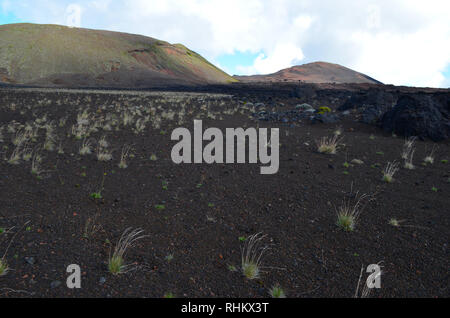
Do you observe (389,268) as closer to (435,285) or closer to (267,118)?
(435,285)

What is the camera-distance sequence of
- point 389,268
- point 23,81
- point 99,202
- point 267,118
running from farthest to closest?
1. point 23,81
2. point 267,118
3. point 99,202
4. point 389,268

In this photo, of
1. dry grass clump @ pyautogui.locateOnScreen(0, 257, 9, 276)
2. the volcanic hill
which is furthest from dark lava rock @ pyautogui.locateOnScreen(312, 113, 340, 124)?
the volcanic hill

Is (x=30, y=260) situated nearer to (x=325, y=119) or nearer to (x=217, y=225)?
(x=217, y=225)

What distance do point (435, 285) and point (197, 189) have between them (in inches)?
172

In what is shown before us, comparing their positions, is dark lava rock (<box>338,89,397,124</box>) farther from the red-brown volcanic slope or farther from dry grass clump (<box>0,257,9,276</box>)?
the red-brown volcanic slope

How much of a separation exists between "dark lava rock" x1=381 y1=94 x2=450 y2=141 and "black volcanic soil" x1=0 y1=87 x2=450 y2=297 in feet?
10.4

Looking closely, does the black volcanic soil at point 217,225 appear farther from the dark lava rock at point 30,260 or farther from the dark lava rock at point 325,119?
the dark lava rock at point 325,119

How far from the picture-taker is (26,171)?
281 inches

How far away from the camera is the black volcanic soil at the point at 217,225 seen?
361 centimetres

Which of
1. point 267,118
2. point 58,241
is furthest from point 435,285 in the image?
point 267,118

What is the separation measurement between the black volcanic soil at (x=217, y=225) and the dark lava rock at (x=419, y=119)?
3.16 m

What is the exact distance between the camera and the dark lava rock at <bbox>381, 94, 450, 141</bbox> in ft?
37.0

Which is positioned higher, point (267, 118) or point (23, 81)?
point (23, 81)
